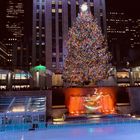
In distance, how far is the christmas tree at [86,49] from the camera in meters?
18.0

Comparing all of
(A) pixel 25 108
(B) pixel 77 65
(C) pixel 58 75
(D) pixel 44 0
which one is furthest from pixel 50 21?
(A) pixel 25 108

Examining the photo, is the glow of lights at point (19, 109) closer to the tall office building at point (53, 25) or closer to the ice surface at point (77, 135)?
the ice surface at point (77, 135)

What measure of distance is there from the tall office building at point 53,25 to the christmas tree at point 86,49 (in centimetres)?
2558

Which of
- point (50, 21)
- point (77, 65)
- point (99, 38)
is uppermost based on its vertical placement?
point (50, 21)

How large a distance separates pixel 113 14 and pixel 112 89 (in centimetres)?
6277

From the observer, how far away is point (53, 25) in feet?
155

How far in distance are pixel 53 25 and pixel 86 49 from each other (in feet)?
101

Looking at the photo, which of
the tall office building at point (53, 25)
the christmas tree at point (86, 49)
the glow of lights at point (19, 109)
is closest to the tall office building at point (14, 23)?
the tall office building at point (53, 25)

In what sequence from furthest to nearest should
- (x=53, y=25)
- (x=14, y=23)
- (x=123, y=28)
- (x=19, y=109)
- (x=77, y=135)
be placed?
1. (x=14, y=23)
2. (x=123, y=28)
3. (x=53, y=25)
4. (x=19, y=109)
5. (x=77, y=135)

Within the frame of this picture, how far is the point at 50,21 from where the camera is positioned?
47375mm

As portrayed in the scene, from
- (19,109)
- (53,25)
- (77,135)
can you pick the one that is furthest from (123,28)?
(77,135)

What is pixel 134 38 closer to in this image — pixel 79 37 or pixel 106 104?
pixel 79 37

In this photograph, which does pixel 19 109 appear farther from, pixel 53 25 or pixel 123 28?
pixel 123 28

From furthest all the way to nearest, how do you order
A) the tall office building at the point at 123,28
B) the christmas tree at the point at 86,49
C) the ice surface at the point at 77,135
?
the tall office building at the point at 123,28
the christmas tree at the point at 86,49
the ice surface at the point at 77,135
